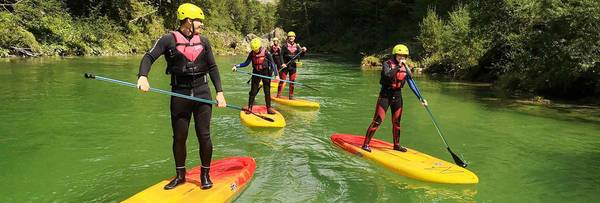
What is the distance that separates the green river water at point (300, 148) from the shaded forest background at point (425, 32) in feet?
6.72

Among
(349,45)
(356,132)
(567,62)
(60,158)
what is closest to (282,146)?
(356,132)

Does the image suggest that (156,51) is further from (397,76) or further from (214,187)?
(397,76)

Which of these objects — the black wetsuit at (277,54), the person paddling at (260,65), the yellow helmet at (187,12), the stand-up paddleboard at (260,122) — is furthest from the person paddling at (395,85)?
the black wetsuit at (277,54)

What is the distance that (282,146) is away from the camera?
28.5 ft

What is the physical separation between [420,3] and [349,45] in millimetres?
14587

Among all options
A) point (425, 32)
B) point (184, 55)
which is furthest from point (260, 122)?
point (425, 32)

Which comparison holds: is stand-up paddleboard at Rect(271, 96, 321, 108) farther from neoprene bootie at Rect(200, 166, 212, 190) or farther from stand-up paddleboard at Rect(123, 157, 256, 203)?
neoprene bootie at Rect(200, 166, 212, 190)

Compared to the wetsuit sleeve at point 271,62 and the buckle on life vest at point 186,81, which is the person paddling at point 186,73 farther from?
the wetsuit sleeve at point 271,62

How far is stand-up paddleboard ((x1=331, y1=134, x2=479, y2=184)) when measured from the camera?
21.7 ft

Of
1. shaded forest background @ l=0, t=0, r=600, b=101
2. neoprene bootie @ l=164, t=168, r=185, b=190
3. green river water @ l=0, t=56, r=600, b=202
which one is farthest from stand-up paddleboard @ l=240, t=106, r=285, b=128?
shaded forest background @ l=0, t=0, r=600, b=101

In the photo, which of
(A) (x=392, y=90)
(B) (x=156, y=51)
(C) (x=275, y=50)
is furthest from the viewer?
(C) (x=275, y=50)

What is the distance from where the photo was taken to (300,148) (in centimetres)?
862

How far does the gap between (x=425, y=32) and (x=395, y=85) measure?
2403 cm

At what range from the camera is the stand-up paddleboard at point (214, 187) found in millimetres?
5191
